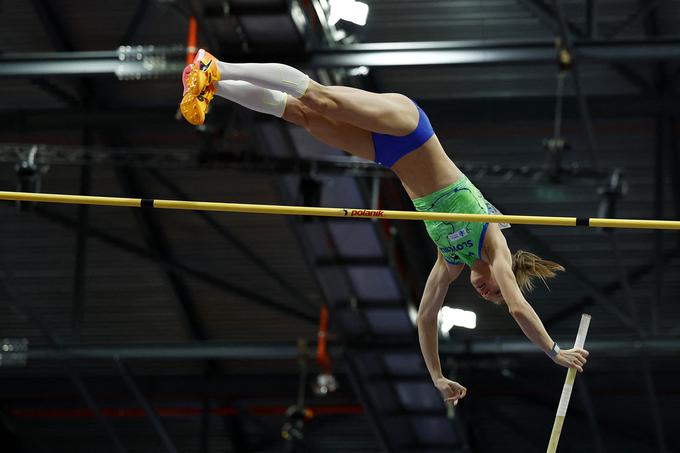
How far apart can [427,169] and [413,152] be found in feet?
0.60

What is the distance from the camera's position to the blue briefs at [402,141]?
27.7 feet

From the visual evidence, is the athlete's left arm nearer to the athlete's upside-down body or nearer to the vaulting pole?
the athlete's upside-down body

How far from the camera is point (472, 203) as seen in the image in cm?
876

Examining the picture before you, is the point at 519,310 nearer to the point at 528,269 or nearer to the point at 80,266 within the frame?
the point at 528,269

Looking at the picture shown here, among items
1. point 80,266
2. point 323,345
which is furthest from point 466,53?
point 80,266

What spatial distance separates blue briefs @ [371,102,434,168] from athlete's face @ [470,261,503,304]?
97 cm

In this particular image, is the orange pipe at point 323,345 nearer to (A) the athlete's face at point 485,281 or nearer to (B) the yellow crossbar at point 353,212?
(A) the athlete's face at point 485,281

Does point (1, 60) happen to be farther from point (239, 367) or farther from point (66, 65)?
point (239, 367)

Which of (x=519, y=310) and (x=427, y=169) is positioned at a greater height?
(x=427, y=169)

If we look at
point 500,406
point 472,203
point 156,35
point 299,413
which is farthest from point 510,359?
point 472,203

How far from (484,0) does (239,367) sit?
317 inches

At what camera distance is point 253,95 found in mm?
8445

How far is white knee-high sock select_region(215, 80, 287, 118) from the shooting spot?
8359 mm

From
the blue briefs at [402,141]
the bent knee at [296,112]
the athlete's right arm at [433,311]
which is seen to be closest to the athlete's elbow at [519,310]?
the athlete's right arm at [433,311]
